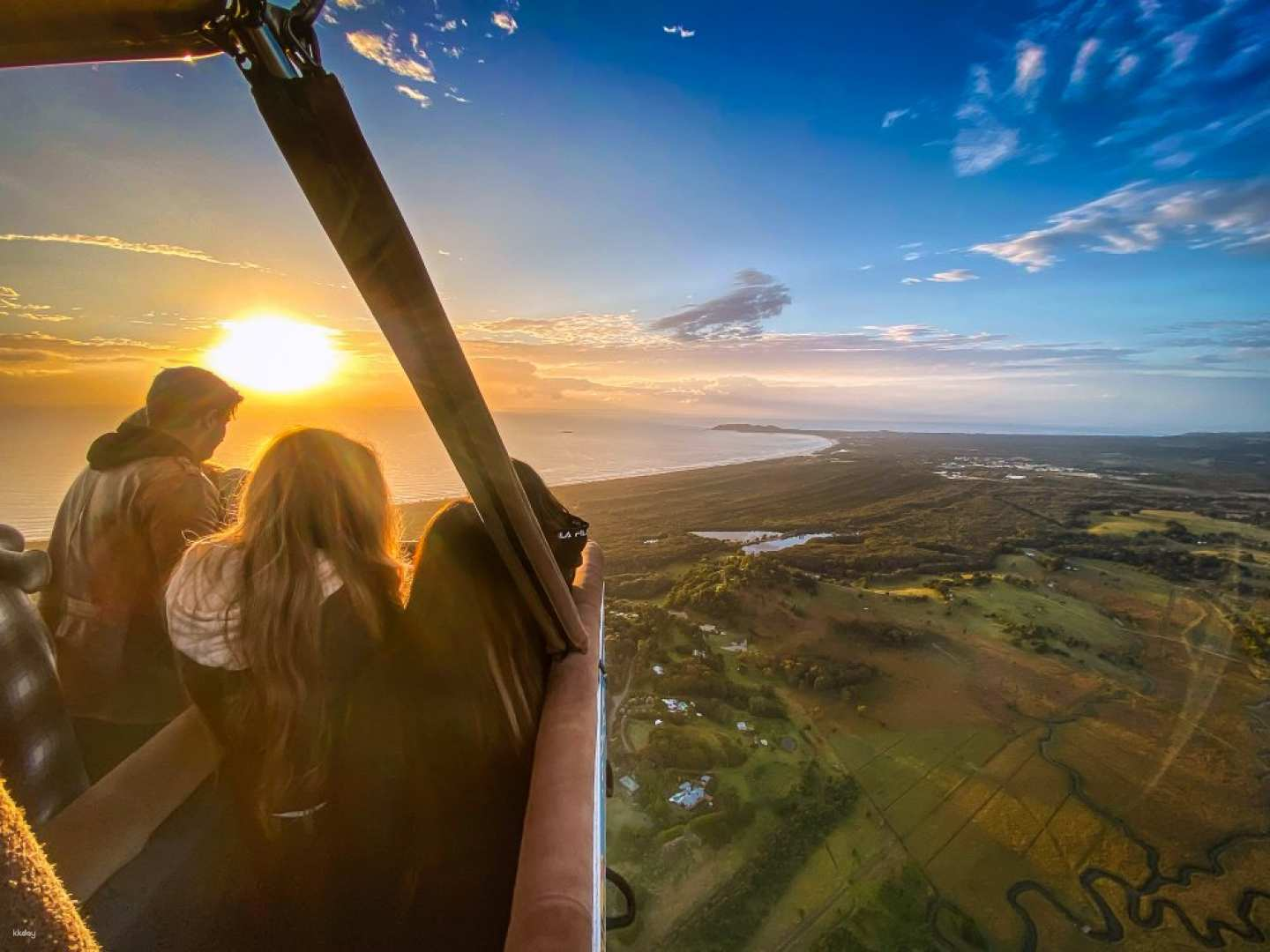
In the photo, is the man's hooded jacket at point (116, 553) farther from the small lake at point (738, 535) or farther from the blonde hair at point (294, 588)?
the small lake at point (738, 535)

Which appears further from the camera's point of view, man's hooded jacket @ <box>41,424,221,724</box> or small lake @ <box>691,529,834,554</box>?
small lake @ <box>691,529,834,554</box>

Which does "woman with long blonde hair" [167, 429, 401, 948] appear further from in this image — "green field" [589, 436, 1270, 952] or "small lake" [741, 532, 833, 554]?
"small lake" [741, 532, 833, 554]

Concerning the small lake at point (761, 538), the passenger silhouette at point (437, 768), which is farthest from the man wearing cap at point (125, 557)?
the small lake at point (761, 538)

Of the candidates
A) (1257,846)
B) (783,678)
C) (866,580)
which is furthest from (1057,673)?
(783,678)

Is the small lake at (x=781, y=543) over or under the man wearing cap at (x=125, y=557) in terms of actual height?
under

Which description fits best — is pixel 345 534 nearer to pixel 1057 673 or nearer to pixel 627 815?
pixel 627 815

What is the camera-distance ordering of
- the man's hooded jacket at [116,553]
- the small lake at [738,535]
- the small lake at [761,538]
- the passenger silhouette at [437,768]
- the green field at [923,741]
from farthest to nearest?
the small lake at [738,535]
the small lake at [761,538]
the green field at [923,741]
the man's hooded jacket at [116,553]
the passenger silhouette at [437,768]

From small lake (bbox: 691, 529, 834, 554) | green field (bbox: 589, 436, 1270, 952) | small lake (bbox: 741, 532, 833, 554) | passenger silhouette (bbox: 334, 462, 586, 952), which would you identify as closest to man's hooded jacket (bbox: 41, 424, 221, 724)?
passenger silhouette (bbox: 334, 462, 586, 952)
